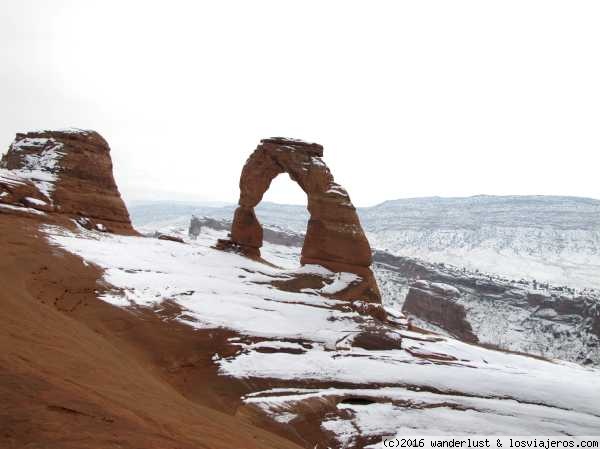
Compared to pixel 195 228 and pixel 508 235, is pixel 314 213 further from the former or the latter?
pixel 508 235

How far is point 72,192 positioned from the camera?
23.6 metres

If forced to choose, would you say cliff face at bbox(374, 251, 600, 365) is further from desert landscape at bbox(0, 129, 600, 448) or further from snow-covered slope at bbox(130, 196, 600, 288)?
desert landscape at bbox(0, 129, 600, 448)

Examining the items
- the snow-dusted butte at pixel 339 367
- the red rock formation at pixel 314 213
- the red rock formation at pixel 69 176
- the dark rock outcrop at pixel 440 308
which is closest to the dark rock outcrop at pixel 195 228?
the dark rock outcrop at pixel 440 308

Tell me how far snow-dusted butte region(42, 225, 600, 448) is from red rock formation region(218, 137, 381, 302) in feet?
8.28

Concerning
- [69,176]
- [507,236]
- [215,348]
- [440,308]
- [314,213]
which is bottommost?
[440,308]

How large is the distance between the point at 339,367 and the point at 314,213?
12.0 m

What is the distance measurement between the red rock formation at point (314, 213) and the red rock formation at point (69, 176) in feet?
27.4

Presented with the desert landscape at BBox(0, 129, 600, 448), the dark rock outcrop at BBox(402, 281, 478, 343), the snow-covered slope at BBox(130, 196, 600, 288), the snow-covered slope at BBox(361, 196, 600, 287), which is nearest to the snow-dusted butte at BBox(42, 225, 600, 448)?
the desert landscape at BBox(0, 129, 600, 448)

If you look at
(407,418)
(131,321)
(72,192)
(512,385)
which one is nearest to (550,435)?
(512,385)

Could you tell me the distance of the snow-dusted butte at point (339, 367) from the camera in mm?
9594

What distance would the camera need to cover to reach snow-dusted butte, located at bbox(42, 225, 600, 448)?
9594mm

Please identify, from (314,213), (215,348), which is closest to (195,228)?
(314,213)

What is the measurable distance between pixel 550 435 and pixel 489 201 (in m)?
195

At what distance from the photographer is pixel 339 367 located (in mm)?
11742
